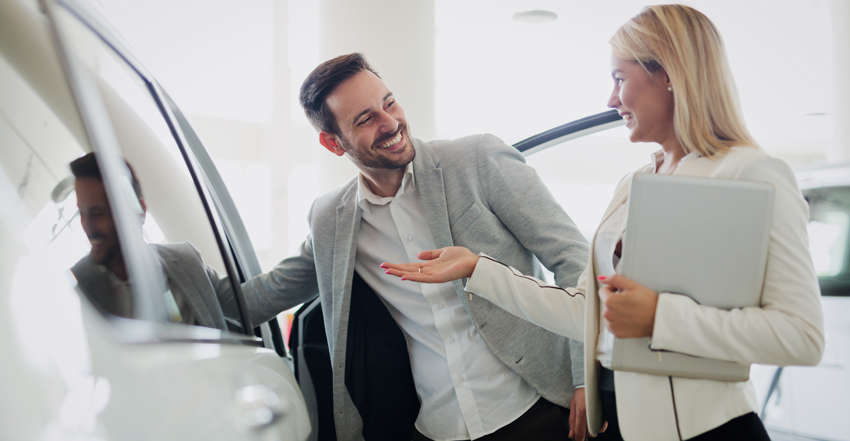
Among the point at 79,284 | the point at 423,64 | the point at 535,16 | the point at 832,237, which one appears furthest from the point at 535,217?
the point at 535,16

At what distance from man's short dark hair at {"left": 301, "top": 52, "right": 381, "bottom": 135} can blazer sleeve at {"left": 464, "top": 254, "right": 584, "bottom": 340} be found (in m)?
0.67

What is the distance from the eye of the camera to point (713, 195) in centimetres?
82

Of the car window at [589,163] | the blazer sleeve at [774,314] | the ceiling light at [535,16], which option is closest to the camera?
the blazer sleeve at [774,314]

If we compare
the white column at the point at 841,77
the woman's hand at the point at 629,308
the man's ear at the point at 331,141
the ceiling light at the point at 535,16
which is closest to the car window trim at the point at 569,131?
the man's ear at the point at 331,141

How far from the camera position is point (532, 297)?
111 centimetres

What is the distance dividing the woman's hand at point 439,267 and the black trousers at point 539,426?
1.33 ft

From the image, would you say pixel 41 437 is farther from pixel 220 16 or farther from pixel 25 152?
pixel 220 16

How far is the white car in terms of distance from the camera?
0.39m

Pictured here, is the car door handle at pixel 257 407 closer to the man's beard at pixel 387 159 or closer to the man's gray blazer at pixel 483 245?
the man's gray blazer at pixel 483 245

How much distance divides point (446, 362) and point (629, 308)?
618 millimetres

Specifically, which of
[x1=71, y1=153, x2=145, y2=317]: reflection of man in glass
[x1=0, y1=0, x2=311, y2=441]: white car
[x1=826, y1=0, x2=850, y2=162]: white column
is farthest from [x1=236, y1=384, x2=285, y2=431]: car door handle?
[x1=826, y1=0, x2=850, y2=162]: white column

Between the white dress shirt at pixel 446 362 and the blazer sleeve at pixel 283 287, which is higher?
the blazer sleeve at pixel 283 287

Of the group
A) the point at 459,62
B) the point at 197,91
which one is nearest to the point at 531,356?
the point at 459,62

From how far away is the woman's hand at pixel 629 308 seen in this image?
843 mm
